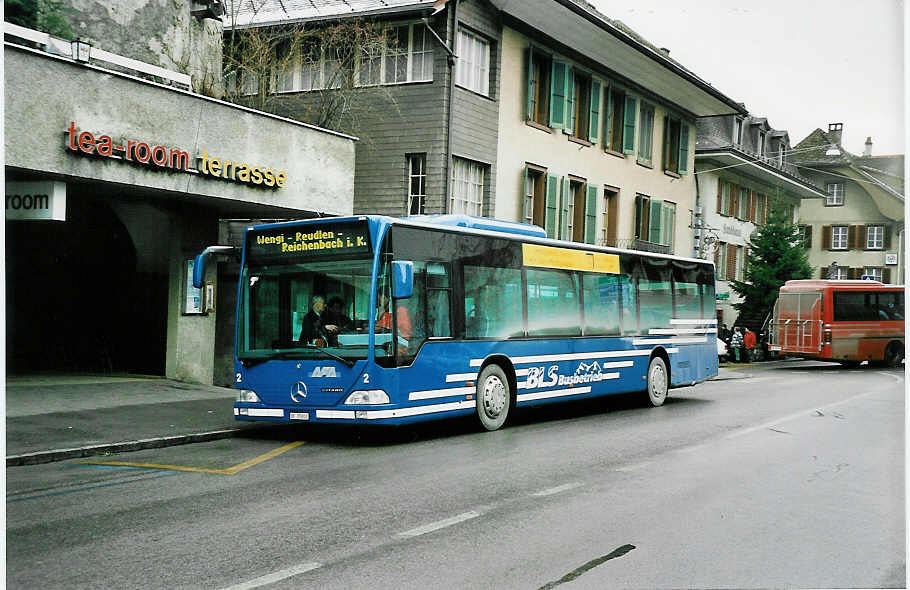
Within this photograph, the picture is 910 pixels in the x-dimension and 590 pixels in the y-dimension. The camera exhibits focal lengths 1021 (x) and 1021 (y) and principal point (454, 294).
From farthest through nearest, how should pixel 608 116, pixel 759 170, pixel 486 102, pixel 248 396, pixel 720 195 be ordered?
pixel 759 170 → pixel 720 195 → pixel 608 116 → pixel 486 102 → pixel 248 396

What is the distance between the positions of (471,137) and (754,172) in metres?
25.3

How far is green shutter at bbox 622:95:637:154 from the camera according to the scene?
108 ft

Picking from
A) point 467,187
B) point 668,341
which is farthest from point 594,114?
point 668,341

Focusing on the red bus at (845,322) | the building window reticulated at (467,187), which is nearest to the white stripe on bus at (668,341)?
the building window reticulated at (467,187)

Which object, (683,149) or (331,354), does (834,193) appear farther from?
(331,354)

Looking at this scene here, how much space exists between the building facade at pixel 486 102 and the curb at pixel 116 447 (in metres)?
A: 10.9

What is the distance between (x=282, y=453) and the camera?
11.5 m

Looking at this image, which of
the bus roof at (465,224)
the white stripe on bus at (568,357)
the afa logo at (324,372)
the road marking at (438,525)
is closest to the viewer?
the road marking at (438,525)

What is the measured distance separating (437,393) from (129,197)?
7541 millimetres

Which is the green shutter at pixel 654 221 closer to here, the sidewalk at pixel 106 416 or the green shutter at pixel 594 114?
the green shutter at pixel 594 114

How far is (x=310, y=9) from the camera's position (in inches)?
936

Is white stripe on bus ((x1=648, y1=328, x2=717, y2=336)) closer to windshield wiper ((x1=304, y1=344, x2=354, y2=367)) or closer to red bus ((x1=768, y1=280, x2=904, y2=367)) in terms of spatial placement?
windshield wiper ((x1=304, y1=344, x2=354, y2=367))

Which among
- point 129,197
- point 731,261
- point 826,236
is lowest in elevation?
point 129,197

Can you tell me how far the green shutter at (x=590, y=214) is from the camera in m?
30.9
